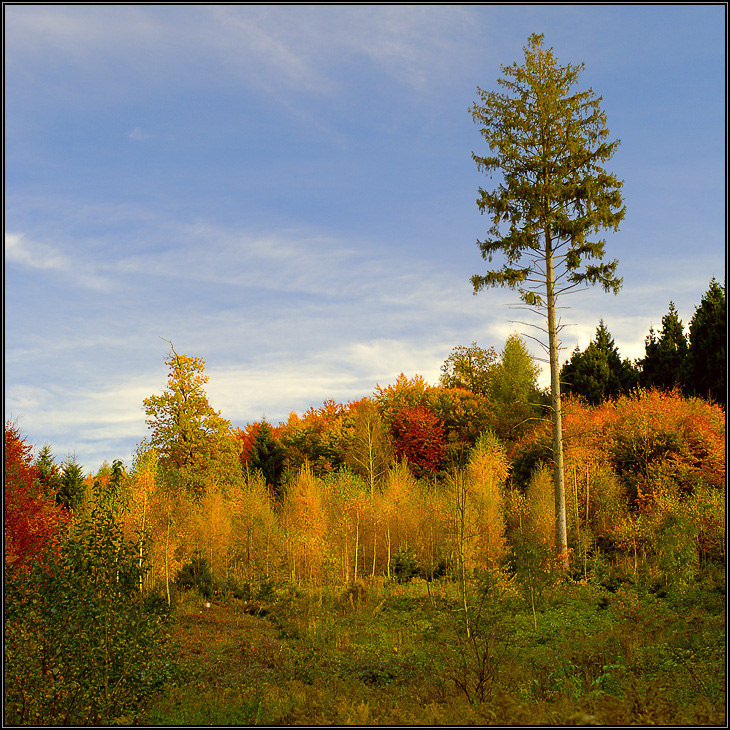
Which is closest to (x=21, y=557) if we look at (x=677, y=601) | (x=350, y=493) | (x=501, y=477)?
(x=350, y=493)

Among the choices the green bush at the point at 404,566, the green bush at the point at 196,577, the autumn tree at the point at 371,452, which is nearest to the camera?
the green bush at the point at 196,577

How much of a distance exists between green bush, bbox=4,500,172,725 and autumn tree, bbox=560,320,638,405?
116 feet

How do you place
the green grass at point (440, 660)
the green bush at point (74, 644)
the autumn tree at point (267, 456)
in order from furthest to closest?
the autumn tree at point (267, 456)
the green grass at point (440, 660)
the green bush at point (74, 644)

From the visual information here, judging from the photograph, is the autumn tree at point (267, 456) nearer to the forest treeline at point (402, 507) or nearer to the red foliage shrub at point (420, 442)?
the forest treeline at point (402, 507)

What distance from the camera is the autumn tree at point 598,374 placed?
131 ft

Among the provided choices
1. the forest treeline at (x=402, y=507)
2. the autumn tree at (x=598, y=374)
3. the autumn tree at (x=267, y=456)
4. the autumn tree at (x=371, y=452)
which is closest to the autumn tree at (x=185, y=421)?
the forest treeline at (x=402, y=507)

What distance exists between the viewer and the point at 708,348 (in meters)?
33.3

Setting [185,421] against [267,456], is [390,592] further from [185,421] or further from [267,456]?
[267,456]

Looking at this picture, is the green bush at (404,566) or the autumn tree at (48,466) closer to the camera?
the green bush at (404,566)

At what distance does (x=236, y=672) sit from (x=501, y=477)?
640 inches

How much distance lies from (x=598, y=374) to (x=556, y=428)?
23.6 m

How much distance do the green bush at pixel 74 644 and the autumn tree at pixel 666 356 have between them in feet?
111

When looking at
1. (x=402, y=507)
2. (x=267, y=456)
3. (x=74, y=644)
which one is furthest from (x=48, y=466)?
(x=74, y=644)

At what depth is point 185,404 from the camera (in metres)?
22.8
